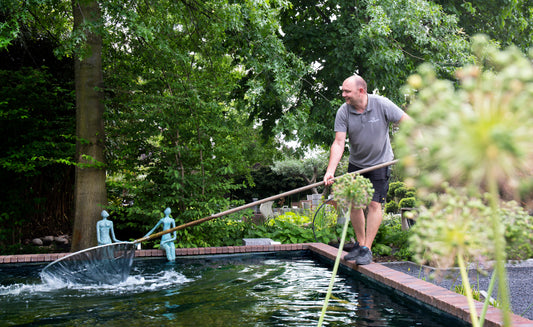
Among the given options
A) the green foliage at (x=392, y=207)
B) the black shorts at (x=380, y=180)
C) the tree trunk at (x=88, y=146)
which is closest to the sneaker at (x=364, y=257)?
the black shorts at (x=380, y=180)

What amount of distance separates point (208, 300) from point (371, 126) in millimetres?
2131

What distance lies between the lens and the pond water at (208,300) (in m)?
2.71

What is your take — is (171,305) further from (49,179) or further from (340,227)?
(49,179)

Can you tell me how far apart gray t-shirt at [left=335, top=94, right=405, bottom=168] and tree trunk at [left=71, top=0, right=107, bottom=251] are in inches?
148

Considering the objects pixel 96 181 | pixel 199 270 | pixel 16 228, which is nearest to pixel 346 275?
pixel 199 270

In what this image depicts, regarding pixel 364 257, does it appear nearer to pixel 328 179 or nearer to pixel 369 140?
pixel 369 140

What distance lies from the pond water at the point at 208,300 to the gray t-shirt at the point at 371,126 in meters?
1.20

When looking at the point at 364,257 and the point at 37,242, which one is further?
the point at 37,242

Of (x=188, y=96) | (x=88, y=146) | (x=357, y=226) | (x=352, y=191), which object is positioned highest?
(x=188, y=96)

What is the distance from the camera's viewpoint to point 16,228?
7.36 m

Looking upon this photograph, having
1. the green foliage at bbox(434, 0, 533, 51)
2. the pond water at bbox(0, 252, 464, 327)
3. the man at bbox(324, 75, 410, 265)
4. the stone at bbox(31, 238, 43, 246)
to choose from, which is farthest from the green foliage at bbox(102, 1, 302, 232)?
the green foliage at bbox(434, 0, 533, 51)

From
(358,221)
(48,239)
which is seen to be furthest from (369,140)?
(48,239)

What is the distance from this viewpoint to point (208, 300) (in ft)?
10.8

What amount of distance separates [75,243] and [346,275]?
403cm
